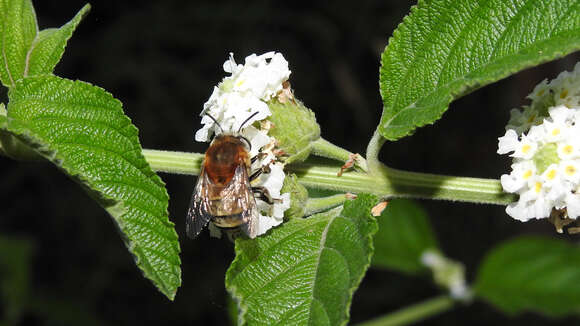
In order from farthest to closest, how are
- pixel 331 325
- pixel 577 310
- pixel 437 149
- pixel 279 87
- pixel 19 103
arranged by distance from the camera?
pixel 437 149
pixel 577 310
pixel 279 87
pixel 19 103
pixel 331 325

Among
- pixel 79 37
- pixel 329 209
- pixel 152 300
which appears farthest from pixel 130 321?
pixel 329 209

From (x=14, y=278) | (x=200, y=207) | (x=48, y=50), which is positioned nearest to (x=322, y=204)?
(x=200, y=207)

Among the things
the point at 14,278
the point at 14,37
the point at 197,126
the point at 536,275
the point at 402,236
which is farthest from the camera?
the point at 197,126

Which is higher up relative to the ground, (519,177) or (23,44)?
(23,44)

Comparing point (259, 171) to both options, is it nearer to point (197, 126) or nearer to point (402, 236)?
point (402, 236)

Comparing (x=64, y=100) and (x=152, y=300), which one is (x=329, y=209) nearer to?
(x=64, y=100)

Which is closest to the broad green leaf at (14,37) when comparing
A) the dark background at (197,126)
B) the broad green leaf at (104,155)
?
the broad green leaf at (104,155)
